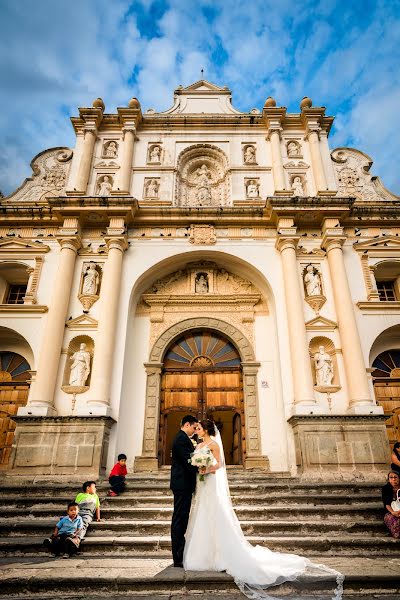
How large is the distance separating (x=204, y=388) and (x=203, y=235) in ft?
14.8

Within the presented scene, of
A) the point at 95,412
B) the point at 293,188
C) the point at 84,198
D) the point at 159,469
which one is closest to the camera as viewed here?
the point at 95,412

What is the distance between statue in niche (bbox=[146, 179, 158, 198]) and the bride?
9737 mm

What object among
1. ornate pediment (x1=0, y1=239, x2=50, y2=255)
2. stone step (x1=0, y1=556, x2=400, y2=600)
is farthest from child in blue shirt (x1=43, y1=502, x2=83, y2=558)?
ornate pediment (x1=0, y1=239, x2=50, y2=255)

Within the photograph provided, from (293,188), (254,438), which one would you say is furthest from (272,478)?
(293,188)

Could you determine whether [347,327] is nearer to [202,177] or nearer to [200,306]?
[200,306]

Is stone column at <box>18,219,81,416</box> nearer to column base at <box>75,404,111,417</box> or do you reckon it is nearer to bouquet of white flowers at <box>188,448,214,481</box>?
column base at <box>75,404,111,417</box>

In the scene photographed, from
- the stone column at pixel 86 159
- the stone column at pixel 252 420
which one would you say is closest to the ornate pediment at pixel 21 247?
the stone column at pixel 86 159

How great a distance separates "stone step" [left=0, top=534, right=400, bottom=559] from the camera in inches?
203

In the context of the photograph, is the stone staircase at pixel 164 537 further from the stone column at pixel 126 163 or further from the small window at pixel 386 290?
the stone column at pixel 126 163

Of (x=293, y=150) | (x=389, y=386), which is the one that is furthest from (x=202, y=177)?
(x=389, y=386)

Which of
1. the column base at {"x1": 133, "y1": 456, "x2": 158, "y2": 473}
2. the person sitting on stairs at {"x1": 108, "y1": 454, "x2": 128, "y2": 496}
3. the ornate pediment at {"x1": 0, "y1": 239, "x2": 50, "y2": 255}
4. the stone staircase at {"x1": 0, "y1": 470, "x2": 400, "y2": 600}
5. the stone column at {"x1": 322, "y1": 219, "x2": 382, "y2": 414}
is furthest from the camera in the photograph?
the ornate pediment at {"x1": 0, "y1": 239, "x2": 50, "y2": 255}

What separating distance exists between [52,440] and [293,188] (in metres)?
10.2

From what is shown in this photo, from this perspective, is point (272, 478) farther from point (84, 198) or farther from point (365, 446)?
point (84, 198)

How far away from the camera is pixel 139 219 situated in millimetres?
11945
